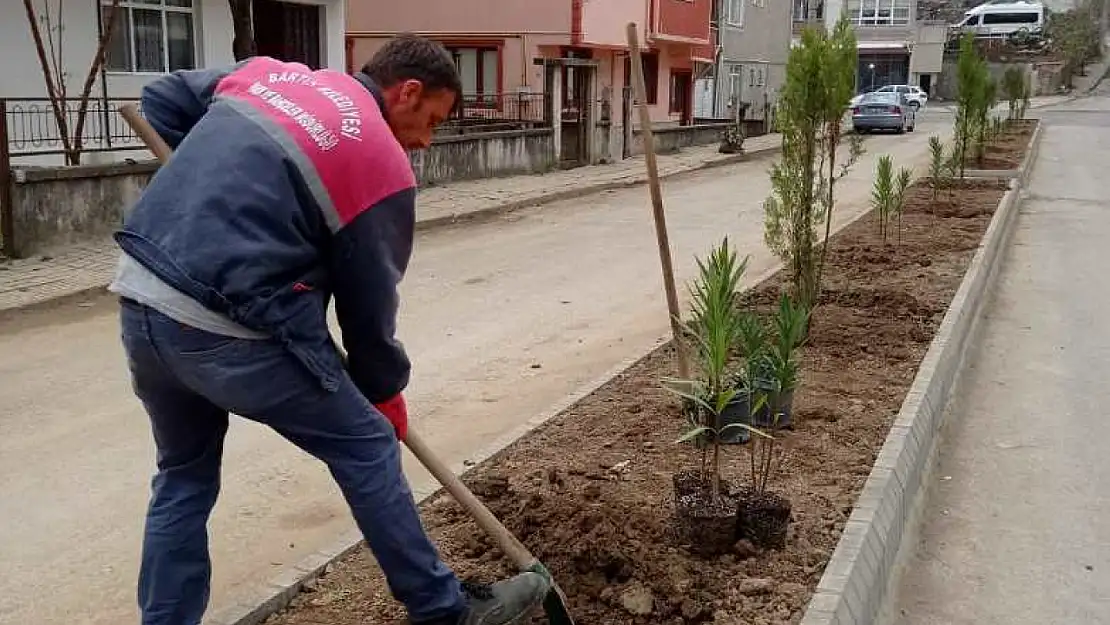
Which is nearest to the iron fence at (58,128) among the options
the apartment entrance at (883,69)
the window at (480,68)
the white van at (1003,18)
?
the window at (480,68)

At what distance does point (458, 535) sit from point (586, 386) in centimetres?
233

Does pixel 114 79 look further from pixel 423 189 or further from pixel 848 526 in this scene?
pixel 848 526

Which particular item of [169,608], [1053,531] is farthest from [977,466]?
[169,608]

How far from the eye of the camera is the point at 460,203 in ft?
52.5

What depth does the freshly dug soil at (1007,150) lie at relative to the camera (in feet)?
65.9

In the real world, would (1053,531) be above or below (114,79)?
below

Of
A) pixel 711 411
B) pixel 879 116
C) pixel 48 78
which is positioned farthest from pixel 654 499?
pixel 879 116

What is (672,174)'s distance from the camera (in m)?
22.9

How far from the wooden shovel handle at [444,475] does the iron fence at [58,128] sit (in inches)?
328

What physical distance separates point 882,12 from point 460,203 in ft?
189

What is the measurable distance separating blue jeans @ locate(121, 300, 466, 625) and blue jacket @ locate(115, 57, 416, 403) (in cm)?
9

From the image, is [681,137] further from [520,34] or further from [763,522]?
[763,522]

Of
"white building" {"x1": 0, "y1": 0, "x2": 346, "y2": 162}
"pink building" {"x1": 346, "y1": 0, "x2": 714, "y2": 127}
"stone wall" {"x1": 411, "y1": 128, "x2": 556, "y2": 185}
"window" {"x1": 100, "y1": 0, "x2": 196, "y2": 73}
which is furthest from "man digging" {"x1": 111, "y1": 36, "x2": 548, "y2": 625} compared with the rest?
"pink building" {"x1": 346, "y1": 0, "x2": 714, "y2": 127}

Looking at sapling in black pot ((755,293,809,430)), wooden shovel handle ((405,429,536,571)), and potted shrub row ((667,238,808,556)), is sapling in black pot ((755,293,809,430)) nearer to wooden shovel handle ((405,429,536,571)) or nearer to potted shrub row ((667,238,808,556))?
potted shrub row ((667,238,808,556))
